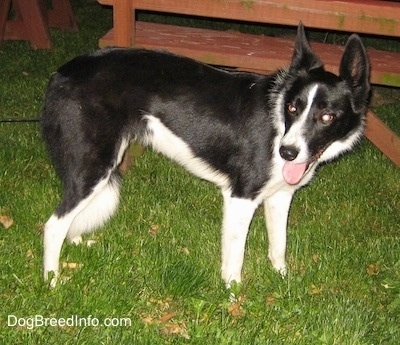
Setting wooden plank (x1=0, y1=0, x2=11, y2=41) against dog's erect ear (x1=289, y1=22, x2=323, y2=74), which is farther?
wooden plank (x1=0, y1=0, x2=11, y2=41)

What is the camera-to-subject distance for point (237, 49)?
19.1 feet

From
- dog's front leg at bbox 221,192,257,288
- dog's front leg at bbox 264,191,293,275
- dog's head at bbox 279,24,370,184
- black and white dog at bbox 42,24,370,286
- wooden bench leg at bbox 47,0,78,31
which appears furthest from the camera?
wooden bench leg at bbox 47,0,78,31

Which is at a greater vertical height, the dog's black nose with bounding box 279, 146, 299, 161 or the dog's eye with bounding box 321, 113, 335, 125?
the dog's eye with bounding box 321, 113, 335, 125

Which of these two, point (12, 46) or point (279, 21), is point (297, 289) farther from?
point (12, 46)

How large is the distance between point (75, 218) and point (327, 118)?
175cm

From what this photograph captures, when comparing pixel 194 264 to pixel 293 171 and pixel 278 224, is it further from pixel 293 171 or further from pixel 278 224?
pixel 293 171

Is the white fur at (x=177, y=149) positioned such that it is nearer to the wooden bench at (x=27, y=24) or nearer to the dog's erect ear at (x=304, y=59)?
the dog's erect ear at (x=304, y=59)

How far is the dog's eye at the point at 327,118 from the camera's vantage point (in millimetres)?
3922

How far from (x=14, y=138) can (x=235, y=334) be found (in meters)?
3.33

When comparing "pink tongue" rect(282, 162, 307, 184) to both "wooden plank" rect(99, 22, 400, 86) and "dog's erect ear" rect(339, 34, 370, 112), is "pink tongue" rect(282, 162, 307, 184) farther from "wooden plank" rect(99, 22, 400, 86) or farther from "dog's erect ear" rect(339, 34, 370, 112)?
"wooden plank" rect(99, 22, 400, 86)

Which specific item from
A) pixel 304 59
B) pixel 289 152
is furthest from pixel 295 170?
pixel 304 59

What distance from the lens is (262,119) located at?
416 cm

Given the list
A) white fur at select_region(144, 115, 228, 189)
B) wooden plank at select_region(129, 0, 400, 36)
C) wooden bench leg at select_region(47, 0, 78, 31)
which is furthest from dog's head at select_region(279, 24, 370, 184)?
wooden bench leg at select_region(47, 0, 78, 31)

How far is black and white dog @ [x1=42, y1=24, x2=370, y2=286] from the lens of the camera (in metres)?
4.00
